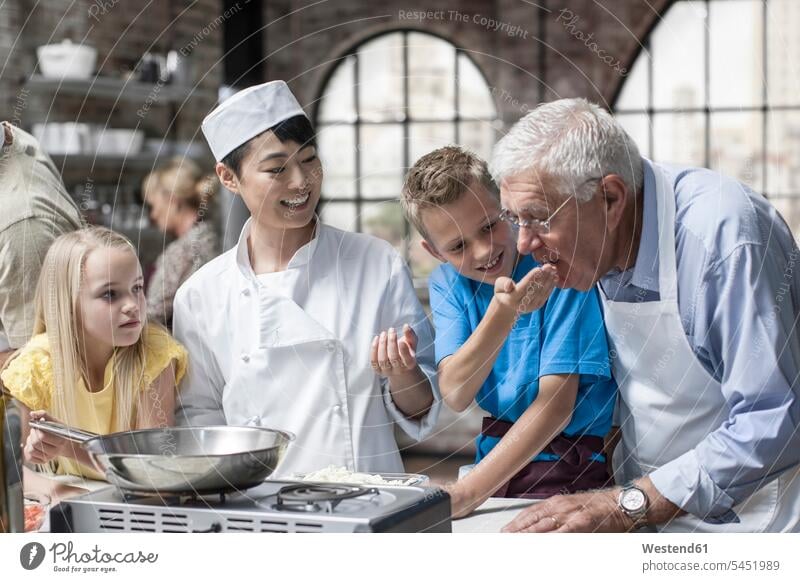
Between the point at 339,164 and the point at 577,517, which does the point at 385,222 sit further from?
the point at 339,164

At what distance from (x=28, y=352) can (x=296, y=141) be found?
337 millimetres

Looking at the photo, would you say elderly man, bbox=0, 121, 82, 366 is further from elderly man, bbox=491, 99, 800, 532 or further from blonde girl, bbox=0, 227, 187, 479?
elderly man, bbox=491, 99, 800, 532

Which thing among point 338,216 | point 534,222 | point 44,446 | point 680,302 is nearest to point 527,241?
point 534,222

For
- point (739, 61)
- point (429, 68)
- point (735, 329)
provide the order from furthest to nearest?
point (429, 68) < point (739, 61) < point (735, 329)

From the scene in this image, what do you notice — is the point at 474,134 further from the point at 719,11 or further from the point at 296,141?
the point at 719,11

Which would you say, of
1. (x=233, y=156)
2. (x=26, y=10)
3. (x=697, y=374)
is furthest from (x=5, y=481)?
(x=26, y=10)

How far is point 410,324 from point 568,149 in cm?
25

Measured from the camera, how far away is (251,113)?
0.90 metres

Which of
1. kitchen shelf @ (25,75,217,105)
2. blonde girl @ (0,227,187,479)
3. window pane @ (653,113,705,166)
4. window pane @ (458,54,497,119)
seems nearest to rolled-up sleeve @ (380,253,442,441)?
blonde girl @ (0,227,187,479)

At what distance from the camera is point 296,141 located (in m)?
0.89

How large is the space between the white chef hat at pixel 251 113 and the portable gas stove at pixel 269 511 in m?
0.35

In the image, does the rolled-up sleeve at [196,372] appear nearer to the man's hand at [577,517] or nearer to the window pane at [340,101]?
the man's hand at [577,517]

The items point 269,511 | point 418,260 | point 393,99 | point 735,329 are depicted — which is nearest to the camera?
point 269,511

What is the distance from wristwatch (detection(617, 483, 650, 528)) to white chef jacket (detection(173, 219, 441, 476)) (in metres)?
0.21
